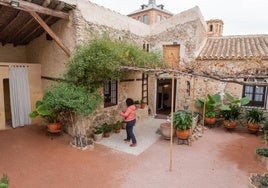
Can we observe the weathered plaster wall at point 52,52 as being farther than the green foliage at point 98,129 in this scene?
No

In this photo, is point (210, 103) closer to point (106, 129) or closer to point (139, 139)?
point (139, 139)

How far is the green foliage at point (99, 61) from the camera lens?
6174 mm

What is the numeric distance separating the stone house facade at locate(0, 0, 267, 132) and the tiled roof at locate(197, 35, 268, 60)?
0.72ft

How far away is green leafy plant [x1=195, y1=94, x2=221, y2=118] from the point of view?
9305 millimetres

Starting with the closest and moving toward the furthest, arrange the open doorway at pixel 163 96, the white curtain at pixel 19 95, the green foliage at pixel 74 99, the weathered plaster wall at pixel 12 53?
the green foliage at pixel 74 99, the white curtain at pixel 19 95, the weathered plaster wall at pixel 12 53, the open doorway at pixel 163 96

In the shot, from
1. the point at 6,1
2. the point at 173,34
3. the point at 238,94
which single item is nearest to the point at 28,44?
the point at 6,1

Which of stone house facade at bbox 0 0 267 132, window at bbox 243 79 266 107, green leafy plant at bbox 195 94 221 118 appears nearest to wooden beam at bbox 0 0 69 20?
stone house facade at bbox 0 0 267 132

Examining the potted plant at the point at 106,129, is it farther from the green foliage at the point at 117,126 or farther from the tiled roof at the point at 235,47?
the tiled roof at the point at 235,47

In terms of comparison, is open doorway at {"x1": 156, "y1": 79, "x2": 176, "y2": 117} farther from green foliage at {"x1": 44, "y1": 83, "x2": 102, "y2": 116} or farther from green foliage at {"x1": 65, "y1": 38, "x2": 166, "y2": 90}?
green foliage at {"x1": 44, "y1": 83, "x2": 102, "y2": 116}

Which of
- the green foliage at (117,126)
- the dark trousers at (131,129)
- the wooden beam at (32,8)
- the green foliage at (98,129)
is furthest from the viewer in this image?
the green foliage at (117,126)

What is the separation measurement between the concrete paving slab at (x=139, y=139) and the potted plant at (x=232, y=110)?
328 cm

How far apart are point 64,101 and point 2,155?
7.71ft

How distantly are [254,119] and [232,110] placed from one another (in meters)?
0.97

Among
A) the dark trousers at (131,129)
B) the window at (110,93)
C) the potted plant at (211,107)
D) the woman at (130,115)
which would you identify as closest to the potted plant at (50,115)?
the window at (110,93)
